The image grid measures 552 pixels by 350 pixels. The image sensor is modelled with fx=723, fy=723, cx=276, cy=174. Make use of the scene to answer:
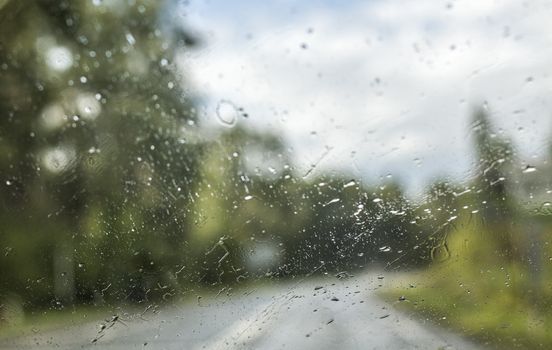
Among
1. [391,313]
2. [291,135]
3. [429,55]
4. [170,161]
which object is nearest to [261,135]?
[291,135]

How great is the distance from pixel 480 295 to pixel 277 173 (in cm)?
144

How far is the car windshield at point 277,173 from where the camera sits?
12.9ft

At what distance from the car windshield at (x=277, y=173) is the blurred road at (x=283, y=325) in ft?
0.04

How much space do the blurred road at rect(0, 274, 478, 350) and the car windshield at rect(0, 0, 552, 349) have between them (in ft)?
0.04

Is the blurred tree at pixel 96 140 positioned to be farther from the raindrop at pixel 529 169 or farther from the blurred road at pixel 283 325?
the raindrop at pixel 529 169

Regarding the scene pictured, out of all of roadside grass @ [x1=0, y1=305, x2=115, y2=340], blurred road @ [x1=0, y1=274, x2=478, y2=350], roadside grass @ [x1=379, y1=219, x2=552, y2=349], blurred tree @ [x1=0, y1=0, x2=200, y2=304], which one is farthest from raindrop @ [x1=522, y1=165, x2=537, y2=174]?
roadside grass @ [x1=0, y1=305, x2=115, y2=340]

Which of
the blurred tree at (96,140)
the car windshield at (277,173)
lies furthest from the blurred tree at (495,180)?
the blurred tree at (96,140)

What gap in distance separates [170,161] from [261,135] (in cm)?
55

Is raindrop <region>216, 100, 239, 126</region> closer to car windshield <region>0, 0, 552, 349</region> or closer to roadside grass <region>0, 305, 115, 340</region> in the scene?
car windshield <region>0, 0, 552, 349</region>

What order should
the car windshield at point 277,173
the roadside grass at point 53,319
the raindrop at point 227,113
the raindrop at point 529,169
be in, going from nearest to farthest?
the car windshield at point 277,173, the raindrop at point 227,113, the raindrop at point 529,169, the roadside grass at point 53,319

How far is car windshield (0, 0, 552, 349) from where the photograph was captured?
3.93m

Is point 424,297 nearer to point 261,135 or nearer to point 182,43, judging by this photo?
point 261,135

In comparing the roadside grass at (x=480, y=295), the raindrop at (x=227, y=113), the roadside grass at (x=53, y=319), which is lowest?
→ the roadside grass at (x=480, y=295)

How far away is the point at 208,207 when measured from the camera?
14.1 feet
